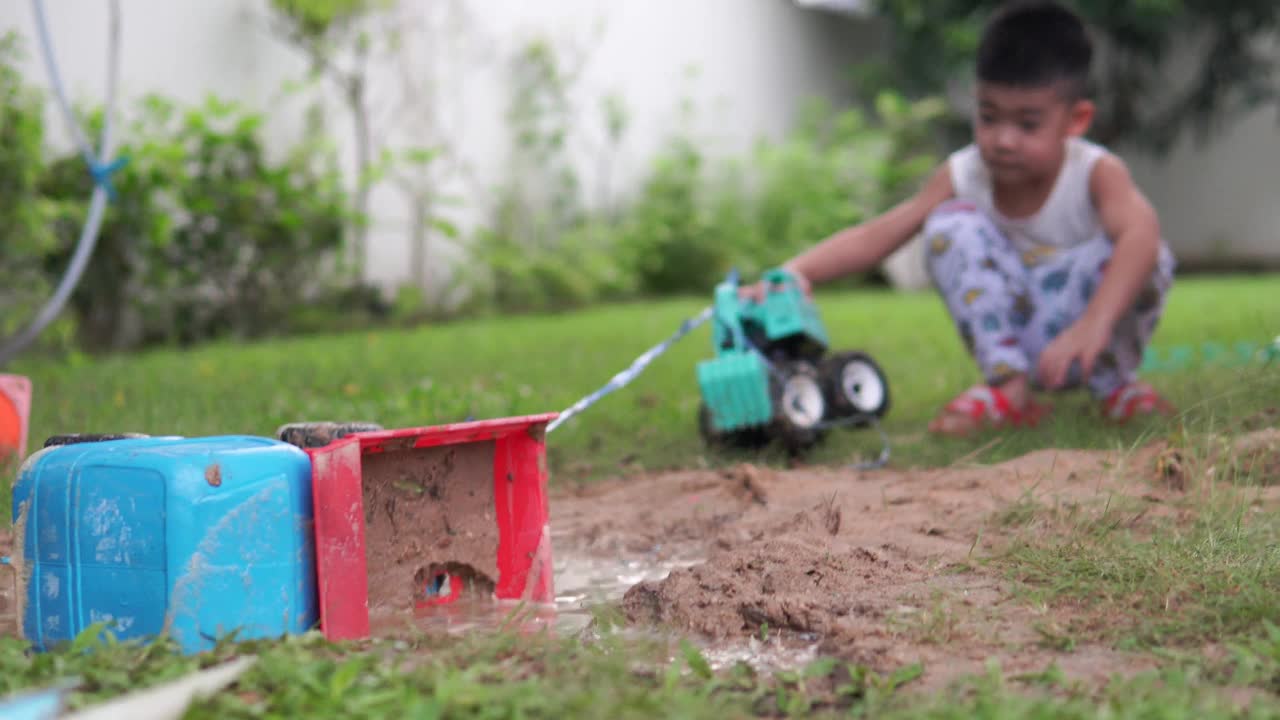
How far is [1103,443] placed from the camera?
3.02 metres

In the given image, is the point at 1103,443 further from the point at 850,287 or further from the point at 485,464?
the point at 850,287

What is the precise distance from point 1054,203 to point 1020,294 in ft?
0.87

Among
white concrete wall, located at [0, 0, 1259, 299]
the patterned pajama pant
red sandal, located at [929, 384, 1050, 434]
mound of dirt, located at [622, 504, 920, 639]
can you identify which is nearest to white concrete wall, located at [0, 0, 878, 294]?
white concrete wall, located at [0, 0, 1259, 299]

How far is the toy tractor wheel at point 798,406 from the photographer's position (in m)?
3.19

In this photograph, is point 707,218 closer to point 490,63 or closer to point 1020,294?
point 490,63

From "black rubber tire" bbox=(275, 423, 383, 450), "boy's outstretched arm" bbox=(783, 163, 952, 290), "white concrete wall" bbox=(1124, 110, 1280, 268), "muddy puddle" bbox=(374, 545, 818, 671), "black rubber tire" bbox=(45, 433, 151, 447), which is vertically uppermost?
"white concrete wall" bbox=(1124, 110, 1280, 268)

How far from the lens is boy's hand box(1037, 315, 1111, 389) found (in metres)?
3.17

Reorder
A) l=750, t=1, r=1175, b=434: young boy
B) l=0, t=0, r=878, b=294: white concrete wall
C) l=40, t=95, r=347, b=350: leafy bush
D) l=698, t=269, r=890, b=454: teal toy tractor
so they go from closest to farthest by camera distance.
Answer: l=698, t=269, r=890, b=454: teal toy tractor
l=750, t=1, r=1175, b=434: young boy
l=40, t=95, r=347, b=350: leafy bush
l=0, t=0, r=878, b=294: white concrete wall

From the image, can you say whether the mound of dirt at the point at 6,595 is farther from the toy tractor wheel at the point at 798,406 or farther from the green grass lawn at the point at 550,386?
the toy tractor wheel at the point at 798,406

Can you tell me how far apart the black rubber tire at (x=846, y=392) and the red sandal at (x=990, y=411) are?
164 mm

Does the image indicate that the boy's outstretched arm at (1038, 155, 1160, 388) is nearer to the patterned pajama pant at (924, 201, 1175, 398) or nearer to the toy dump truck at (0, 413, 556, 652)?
the patterned pajama pant at (924, 201, 1175, 398)

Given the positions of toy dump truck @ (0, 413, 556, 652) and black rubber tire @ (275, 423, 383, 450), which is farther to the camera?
black rubber tire @ (275, 423, 383, 450)

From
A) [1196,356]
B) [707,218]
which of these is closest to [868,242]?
[1196,356]

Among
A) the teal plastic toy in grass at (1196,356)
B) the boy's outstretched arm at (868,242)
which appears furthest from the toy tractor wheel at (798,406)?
the teal plastic toy in grass at (1196,356)
